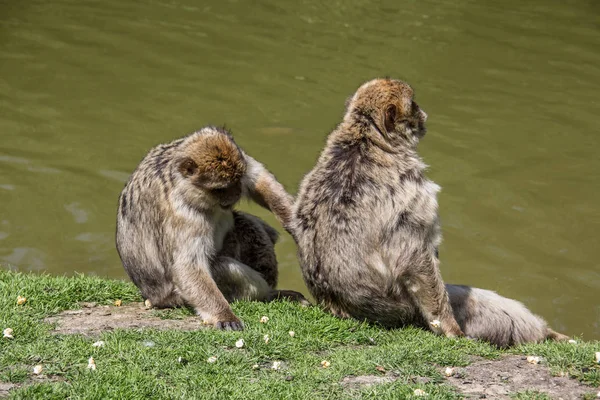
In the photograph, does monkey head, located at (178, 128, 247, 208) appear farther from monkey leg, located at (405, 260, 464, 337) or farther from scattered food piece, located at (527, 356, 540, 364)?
scattered food piece, located at (527, 356, 540, 364)

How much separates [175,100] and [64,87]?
183cm

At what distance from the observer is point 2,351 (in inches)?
224

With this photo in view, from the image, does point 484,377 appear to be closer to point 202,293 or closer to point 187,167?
point 202,293

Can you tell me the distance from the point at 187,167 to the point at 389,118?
1504 millimetres

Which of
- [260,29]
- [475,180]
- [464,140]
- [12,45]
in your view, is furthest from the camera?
[260,29]

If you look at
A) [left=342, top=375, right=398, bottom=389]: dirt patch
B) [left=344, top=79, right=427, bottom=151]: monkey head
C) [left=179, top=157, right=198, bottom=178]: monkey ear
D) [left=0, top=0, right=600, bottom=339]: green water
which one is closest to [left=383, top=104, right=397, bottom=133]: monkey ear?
[left=344, top=79, right=427, bottom=151]: monkey head

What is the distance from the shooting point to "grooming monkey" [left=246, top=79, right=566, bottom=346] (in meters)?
6.32

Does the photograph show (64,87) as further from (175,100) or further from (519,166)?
(519,166)

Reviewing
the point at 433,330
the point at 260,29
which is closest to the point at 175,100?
the point at 260,29

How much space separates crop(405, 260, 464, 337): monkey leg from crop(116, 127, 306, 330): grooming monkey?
119cm

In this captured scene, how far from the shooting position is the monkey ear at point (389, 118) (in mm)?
6465

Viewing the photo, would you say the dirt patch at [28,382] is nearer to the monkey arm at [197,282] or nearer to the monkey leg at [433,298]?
the monkey arm at [197,282]

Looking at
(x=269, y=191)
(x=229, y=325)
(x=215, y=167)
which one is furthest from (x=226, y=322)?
(x=269, y=191)

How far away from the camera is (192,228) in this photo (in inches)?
261
